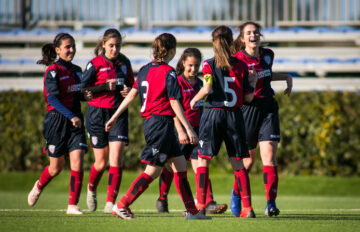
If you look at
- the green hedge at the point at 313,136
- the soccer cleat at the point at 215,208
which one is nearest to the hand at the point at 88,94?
the soccer cleat at the point at 215,208

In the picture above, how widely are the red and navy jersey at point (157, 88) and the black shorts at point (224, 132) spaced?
0.49 metres

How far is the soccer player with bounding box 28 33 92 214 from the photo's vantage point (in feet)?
27.4

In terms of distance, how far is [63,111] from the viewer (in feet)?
27.0

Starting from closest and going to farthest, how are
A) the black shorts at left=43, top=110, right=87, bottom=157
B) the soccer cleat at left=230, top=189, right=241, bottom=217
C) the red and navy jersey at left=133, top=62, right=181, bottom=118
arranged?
the red and navy jersey at left=133, top=62, right=181, bottom=118, the soccer cleat at left=230, top=189, right=241, bottom=217, the black shorts at left=43, top=110, right=87, bottom=157

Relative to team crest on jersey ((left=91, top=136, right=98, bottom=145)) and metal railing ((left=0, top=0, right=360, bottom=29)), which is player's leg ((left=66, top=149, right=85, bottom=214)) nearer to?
team crest on jersey ((left=91, top=136, right=98, bottom=145))

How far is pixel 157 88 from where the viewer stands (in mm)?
7230

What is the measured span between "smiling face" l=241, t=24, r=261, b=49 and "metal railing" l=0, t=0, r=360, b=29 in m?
9.81

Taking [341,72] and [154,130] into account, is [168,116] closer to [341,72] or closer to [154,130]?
[154,130]

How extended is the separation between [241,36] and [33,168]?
8.00m

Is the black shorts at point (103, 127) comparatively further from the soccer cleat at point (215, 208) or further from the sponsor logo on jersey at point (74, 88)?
the soccer cleat at point (215, 208)

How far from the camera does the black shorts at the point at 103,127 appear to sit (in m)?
8.53

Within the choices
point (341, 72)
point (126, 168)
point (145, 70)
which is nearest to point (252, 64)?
point (145, 70)

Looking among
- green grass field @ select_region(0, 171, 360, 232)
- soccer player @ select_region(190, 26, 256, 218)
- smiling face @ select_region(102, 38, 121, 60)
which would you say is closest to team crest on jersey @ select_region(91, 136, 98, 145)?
green grass field @ select_region(0, 171, 360, 232)

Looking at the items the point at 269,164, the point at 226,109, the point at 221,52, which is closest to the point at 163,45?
the point at 221,52
